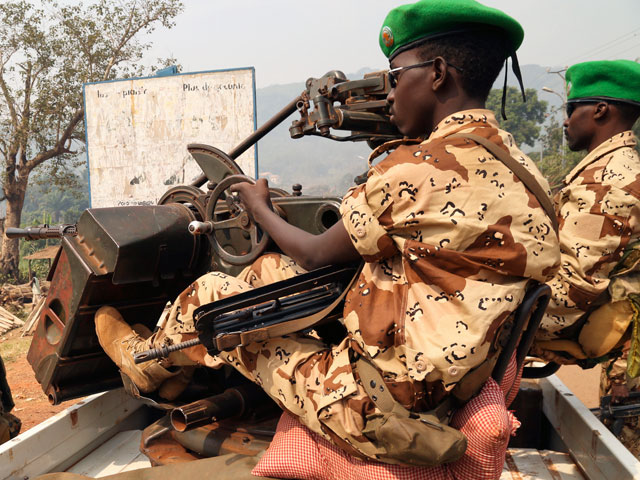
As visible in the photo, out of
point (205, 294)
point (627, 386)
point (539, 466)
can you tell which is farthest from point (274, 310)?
point (627, 386)

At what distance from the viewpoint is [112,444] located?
3107 millimetres

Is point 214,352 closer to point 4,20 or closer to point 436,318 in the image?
point 436,318

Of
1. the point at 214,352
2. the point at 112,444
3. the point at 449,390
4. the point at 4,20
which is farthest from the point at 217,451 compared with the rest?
the point at 4,20

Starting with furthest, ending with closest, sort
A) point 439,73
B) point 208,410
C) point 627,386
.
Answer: point 627,386 < point 208,410 < point 439,73

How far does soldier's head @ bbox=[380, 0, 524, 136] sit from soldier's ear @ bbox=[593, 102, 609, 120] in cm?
139

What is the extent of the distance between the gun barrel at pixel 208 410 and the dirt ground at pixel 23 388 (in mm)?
4466

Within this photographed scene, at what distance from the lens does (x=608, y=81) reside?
3.10 m

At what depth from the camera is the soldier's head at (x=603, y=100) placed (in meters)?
3.06

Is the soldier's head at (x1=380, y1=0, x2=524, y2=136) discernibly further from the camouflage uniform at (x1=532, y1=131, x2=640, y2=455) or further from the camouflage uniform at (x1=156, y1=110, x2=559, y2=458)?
the camouflage uniform at (x1=532, y1=131, x2=640, y2=455)

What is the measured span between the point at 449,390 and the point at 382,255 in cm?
43

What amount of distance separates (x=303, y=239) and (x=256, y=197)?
39 centimetres

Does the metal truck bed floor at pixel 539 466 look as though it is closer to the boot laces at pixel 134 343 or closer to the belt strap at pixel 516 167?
the belt strap at pixel 516 167

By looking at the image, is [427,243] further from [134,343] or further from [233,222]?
[134,343]

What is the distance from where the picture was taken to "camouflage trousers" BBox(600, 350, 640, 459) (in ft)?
11.4
